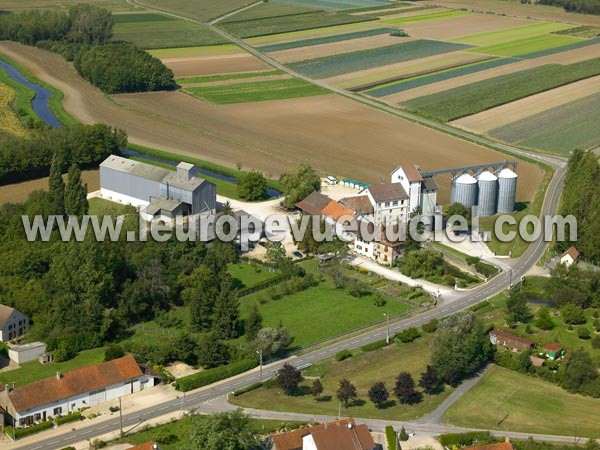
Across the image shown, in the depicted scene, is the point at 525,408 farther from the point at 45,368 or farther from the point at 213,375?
the point at 45,368

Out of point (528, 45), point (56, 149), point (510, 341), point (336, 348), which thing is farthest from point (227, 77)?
point (510, 341)

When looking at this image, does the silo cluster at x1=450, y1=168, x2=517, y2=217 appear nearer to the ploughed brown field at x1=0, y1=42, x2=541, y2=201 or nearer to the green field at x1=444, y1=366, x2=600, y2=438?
the ploughed brown field at x1=0, y1=42, x2=541, y2=201

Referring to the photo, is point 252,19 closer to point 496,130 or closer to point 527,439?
point 496,130

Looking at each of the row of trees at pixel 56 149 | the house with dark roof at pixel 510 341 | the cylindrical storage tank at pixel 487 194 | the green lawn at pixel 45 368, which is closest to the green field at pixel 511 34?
the cylindrical storage tank at pixel 487 194

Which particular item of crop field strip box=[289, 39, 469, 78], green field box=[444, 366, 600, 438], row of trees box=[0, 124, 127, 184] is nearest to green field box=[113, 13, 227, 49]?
crop field strip box=[289, 39, 469, 78]

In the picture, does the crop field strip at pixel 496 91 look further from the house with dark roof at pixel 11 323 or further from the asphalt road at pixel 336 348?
the house with dark roof at pixel 11 323

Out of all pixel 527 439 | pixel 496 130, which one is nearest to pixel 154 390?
pixel 527 439
